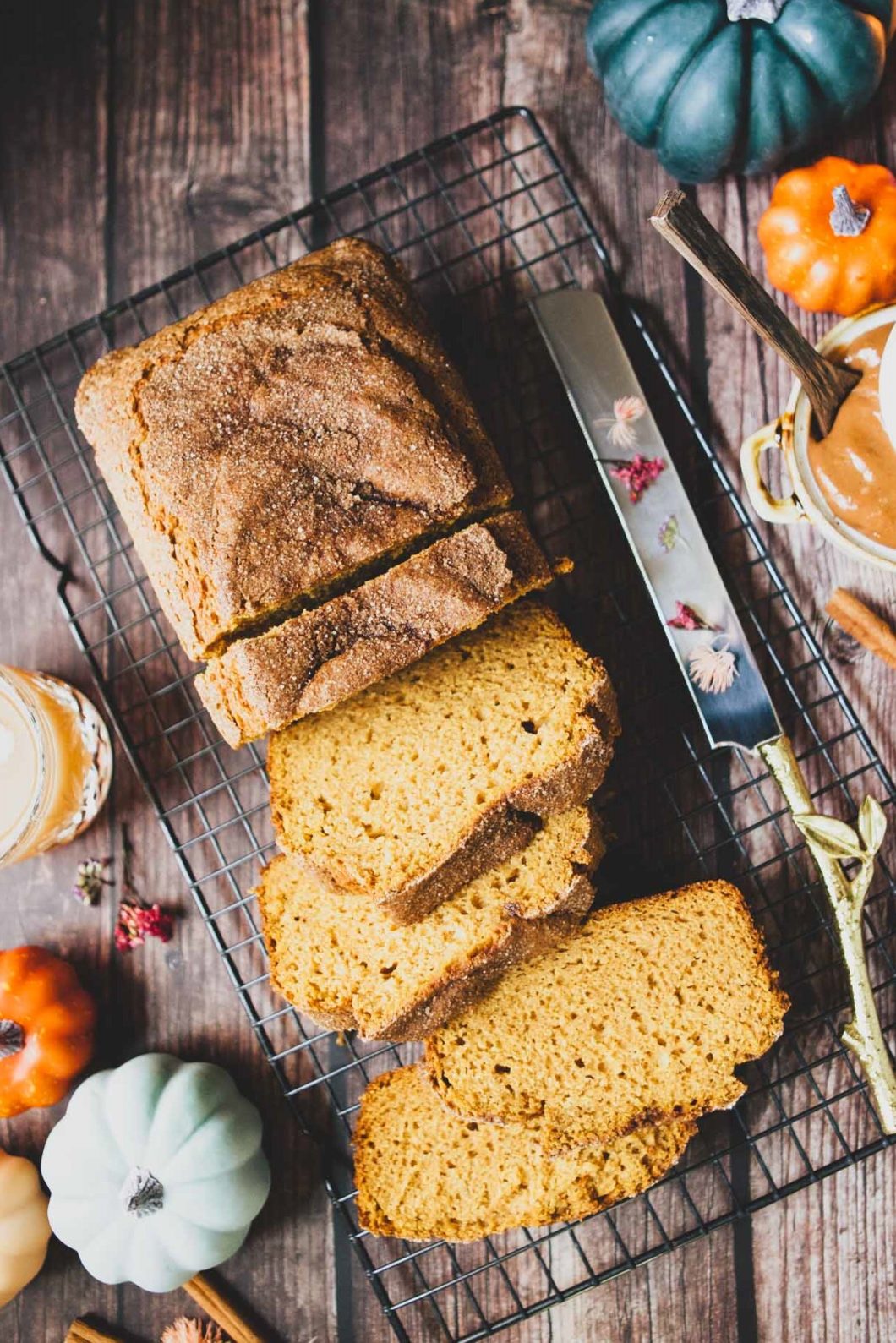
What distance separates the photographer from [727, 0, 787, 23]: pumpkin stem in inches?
91.4

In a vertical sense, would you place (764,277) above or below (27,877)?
above

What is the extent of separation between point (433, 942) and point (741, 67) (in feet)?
6.21

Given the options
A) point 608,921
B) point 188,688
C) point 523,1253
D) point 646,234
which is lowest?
point 523,1253

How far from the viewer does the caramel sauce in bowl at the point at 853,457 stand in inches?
84.4

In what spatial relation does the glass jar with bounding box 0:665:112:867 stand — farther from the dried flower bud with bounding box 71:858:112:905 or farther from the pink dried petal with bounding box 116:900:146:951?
the pink dried petal with bounding box 116:900:146:951

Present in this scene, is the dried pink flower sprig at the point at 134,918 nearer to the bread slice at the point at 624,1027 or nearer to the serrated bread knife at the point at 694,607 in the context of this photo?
the bread slice at the point at 624,1027

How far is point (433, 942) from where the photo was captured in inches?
89.1

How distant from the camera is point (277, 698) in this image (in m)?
2.08

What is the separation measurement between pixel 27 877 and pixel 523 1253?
141cm

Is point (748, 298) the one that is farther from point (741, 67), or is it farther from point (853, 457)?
point (741, 67)

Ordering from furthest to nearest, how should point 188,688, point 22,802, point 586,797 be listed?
point 188,688 → point 22,802 → point 586,797

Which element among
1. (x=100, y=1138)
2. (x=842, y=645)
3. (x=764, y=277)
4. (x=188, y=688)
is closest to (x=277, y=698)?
(x=188, y=688)

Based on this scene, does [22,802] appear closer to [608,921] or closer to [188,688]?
[188,688]

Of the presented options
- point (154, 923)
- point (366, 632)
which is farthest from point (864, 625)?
point (154, 923)
